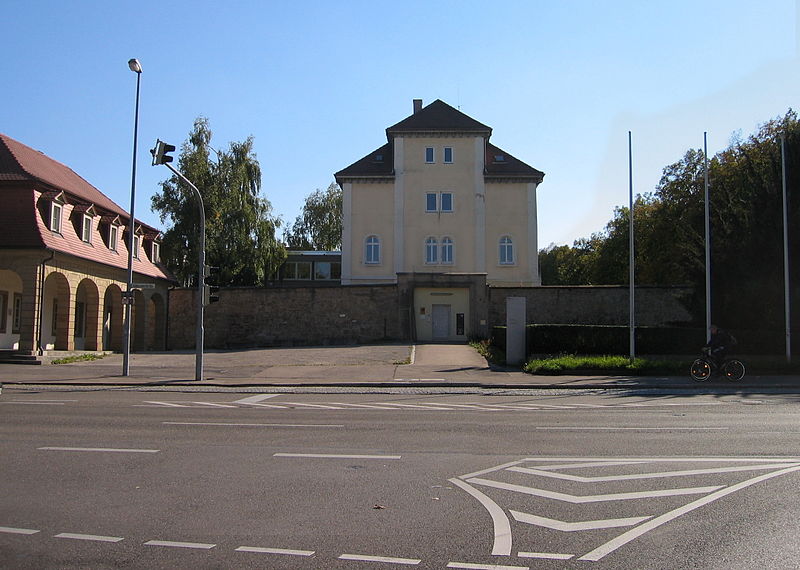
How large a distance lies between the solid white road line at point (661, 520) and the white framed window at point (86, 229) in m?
32.2

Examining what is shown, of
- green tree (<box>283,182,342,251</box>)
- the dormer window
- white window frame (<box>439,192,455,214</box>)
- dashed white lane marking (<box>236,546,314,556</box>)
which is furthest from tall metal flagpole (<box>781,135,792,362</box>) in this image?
green tree (<box>283,182,342,251</box>)

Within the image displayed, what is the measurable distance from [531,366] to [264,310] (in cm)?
1878

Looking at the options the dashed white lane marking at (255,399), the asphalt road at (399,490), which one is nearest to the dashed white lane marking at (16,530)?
the asphalt road at (399,490)

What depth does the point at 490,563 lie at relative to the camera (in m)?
5.18

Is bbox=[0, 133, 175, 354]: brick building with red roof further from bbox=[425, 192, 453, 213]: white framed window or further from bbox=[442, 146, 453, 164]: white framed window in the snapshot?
bbox=[442, 146, 453, 164]: white framed window

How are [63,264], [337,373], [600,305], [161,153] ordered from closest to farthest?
1. [161,153]
2. [337,373]
3. [63,264]
4. [600,305]

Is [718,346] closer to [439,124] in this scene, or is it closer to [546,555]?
[546,555]

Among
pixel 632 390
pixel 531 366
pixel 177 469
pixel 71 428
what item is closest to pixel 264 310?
pixel 531 366

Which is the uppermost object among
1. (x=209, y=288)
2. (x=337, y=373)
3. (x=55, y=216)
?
(x=55, y=216)

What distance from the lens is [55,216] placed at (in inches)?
1238

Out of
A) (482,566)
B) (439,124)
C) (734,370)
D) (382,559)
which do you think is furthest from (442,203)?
(482,566)

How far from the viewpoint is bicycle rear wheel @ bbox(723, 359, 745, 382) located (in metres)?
22.5

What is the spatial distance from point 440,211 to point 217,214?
14.9m

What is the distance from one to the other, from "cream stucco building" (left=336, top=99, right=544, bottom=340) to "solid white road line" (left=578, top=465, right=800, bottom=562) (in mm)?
39229
